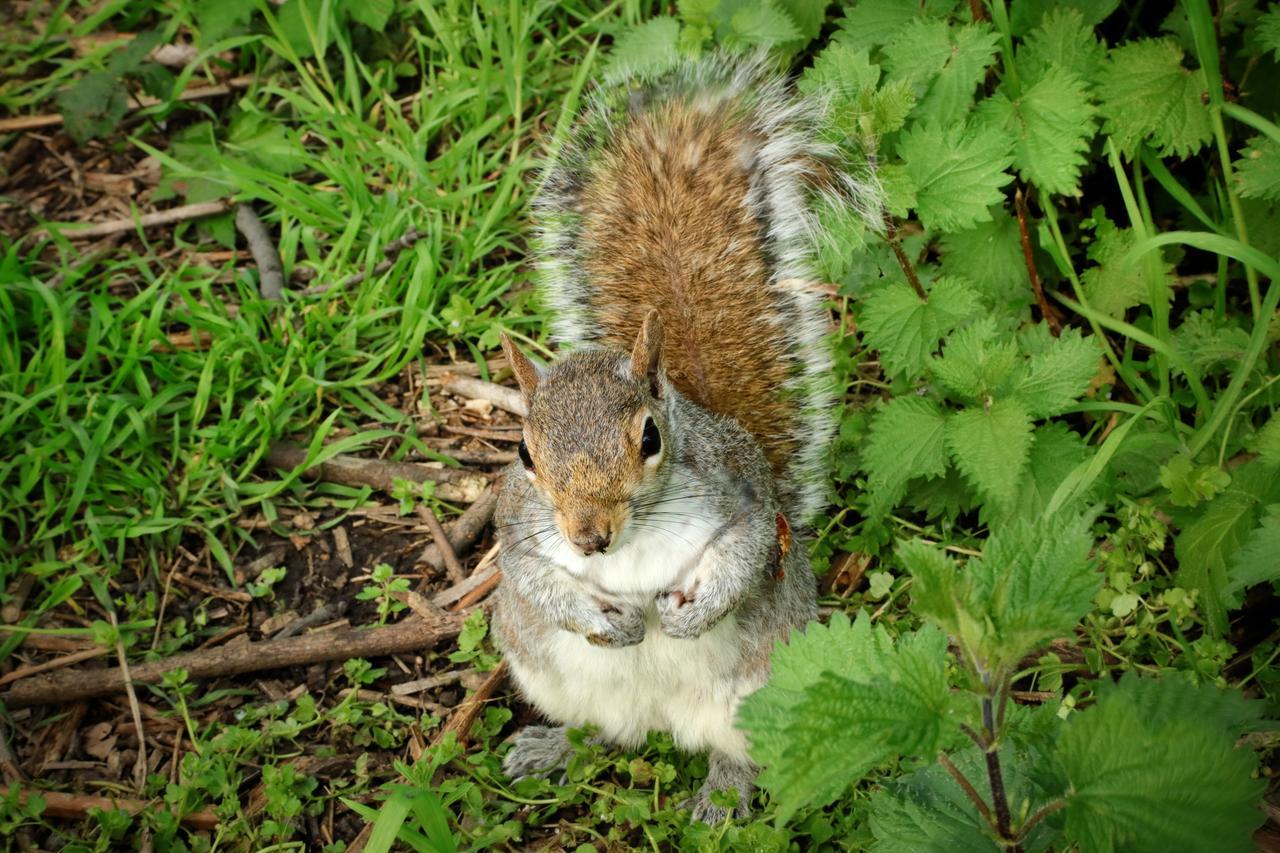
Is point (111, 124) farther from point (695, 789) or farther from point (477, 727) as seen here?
point (695, 789)

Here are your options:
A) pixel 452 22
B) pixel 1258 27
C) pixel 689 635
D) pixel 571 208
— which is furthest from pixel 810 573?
pixel 452 22

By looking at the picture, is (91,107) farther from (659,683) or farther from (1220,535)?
(1220,535)

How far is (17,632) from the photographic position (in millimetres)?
2375

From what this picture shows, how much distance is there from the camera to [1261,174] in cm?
207

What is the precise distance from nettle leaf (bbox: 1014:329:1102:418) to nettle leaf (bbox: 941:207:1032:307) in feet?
0.97

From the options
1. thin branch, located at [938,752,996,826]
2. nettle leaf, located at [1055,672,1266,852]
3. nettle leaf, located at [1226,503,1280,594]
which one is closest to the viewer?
nettle leaf, located at [1055,672,1266,852]

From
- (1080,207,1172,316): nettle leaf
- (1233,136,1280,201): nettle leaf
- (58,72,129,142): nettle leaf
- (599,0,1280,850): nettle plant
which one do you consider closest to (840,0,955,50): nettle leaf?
(599,0,1280,850): nettle plant

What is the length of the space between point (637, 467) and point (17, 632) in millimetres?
1402

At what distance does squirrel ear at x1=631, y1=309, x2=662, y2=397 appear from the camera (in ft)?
5.93

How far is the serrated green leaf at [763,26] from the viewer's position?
250 cm

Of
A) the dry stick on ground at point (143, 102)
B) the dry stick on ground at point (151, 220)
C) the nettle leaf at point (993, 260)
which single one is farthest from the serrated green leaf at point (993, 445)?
the dry stick on ground at point (143, 102)

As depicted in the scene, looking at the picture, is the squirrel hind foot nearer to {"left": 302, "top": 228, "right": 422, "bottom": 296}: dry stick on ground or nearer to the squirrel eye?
the squirrel eye

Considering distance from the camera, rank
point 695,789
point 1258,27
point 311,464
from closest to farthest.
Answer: point 1258,27 < point 695,789 < point 311,464

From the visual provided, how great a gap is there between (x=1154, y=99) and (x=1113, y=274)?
13.4 inches
